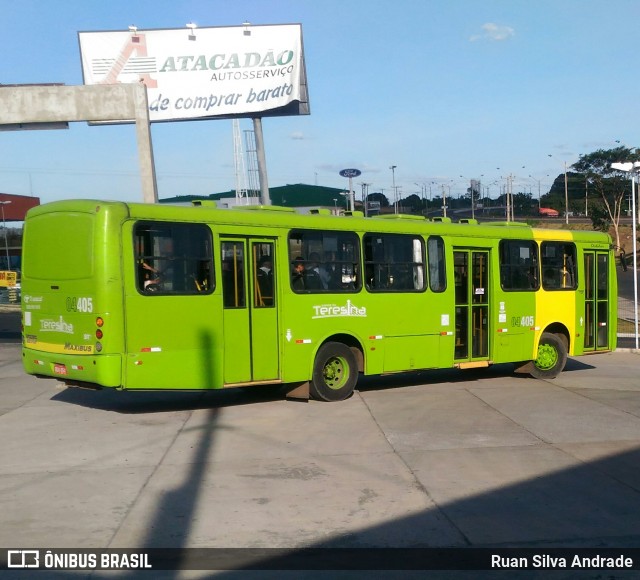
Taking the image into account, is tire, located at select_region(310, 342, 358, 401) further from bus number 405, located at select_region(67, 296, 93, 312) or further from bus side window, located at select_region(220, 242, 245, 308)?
bus number 405, located at select_region(67, 296, 93, 312)

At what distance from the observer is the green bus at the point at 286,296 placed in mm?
11070

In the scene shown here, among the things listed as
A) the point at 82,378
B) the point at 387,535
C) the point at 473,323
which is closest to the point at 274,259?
the point at 82,378

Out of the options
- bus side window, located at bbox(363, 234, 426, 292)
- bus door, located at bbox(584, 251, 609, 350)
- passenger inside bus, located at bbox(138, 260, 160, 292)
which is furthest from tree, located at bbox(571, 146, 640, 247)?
passenger inside bus, located at bbox(138, 260, 160, 292)

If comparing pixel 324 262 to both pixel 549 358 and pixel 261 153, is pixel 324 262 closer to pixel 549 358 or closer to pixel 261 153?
pixel 549 358

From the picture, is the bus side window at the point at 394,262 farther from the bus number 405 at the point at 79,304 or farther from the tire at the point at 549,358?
the bus number 405 at the point at 79,304

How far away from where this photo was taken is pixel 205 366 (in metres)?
11.7

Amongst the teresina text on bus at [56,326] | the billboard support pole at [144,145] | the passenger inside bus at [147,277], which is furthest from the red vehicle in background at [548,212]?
the teresina text on bus at [56,326]

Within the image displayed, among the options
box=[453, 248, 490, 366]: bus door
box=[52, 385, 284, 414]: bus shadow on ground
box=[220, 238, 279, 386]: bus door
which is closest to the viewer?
box=[220, 238, 279, 386]: bus door

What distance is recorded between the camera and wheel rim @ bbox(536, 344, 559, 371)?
55.3ft

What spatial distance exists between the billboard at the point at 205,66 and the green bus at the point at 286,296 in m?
15.5

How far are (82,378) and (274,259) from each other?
347 centimetres

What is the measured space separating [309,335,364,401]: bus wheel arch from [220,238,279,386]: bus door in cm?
92

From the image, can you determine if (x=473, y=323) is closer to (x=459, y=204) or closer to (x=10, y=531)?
(x=10, y=531)

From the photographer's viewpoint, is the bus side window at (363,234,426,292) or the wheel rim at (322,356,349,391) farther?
the bus side window at (363,234,426,292)
